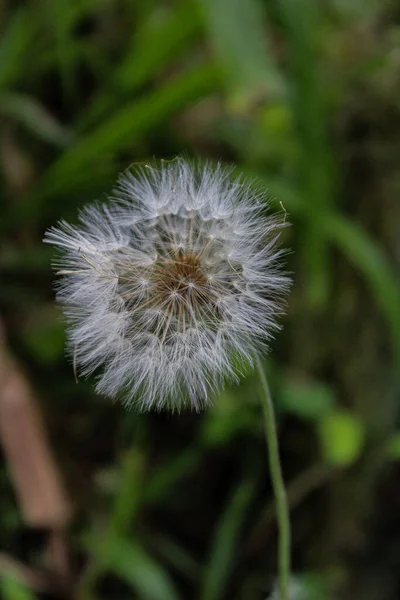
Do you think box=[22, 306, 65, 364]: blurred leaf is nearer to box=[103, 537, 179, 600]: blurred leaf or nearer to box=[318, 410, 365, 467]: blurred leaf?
box=[103, 537, 179, 600]: blurred leaf

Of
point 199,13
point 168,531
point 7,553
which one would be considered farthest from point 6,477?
point 199,13

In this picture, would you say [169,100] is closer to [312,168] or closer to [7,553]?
[312,168]

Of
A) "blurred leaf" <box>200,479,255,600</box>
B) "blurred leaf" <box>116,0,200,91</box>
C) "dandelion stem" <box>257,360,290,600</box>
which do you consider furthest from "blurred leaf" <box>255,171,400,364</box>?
"dandelion stem" <box>257,360,290,600</box>

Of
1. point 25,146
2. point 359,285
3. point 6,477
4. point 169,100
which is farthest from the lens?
point 25,146

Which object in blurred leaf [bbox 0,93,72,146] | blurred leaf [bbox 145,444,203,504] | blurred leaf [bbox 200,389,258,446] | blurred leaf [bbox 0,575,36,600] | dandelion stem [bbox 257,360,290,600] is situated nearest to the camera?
dandelion stem [bbox 257,360,290,600]

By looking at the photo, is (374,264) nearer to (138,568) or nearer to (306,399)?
(306,399)

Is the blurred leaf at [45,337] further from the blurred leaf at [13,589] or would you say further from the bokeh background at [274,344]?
the blurred leaf at [13,589]

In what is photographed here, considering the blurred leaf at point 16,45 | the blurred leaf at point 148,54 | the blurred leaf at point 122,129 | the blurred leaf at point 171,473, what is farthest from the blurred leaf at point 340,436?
the blurred leaf at point 16,45
